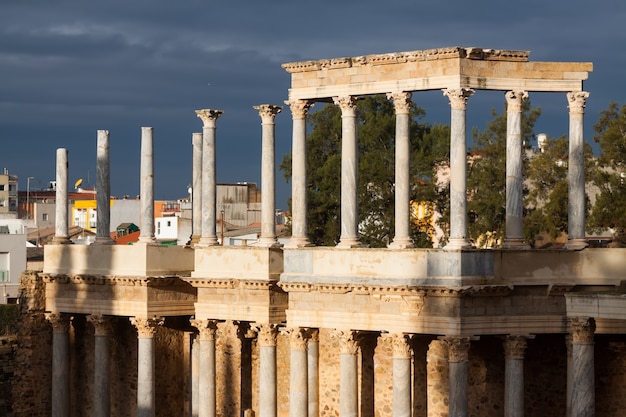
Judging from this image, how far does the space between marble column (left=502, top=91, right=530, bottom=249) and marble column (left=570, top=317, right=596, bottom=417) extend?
2.77 meters

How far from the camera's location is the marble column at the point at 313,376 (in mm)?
A: 43656

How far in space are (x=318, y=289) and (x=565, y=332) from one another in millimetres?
6221

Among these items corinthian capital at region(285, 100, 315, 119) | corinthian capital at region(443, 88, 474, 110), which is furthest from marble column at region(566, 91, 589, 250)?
corinthian capital at region(285, 100, 315, 119)

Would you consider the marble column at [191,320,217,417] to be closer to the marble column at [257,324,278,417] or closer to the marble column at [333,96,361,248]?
the marble column at [257,324,278,417]

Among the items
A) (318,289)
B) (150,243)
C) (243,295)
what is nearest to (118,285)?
(150,243)

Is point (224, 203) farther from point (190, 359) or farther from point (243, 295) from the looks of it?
point (243, 295)

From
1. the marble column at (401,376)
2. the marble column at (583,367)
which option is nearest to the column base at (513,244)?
the marble column at (583,367)

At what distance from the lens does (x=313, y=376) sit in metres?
43.8

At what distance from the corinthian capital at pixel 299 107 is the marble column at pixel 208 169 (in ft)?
11.4

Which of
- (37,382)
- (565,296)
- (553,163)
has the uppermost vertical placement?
(553,163)

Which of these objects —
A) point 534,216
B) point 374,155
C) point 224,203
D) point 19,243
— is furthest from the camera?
point 224,203

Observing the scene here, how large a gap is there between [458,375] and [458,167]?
4983 millimetres

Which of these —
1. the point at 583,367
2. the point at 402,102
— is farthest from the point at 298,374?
the point at 583,367

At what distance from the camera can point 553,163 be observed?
69.1 meters
